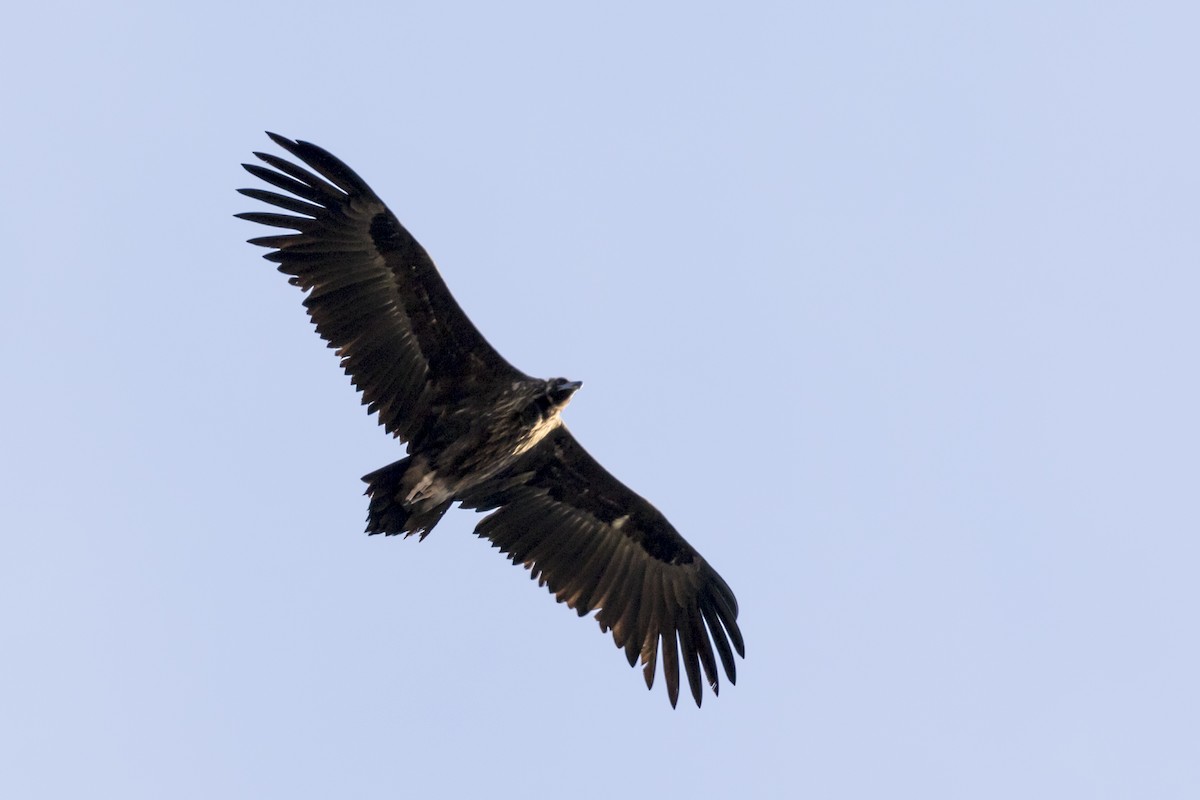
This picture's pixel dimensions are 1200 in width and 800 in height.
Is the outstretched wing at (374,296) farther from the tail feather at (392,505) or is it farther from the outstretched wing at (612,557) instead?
the outstretched wing at (612,557)

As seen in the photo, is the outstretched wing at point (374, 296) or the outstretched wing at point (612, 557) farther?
the outstretched wing at point (612, 557)

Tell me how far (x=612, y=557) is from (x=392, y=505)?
3566 mm

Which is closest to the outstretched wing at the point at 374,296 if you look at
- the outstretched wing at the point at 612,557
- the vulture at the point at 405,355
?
the vulture at the point at 405,355

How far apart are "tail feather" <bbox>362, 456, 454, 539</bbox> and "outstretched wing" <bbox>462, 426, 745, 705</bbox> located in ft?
5.32

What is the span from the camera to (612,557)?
21938 millimetres

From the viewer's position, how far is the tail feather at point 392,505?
64.2 feet

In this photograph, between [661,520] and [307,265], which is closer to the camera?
[307,265]

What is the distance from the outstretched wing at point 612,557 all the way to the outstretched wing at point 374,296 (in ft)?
5.70

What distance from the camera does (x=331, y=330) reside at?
20.0 meters

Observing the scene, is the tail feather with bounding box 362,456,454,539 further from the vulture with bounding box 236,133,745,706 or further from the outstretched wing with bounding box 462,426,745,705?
the outstretched wing with bounding box 462,426,745,705

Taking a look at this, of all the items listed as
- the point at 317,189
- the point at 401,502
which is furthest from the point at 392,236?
the point at 401,502

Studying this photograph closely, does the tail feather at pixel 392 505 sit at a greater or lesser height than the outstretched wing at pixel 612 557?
lesser

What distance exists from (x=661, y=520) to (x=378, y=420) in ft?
13.4

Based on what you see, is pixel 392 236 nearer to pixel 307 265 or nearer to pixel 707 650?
pixel 307 265
